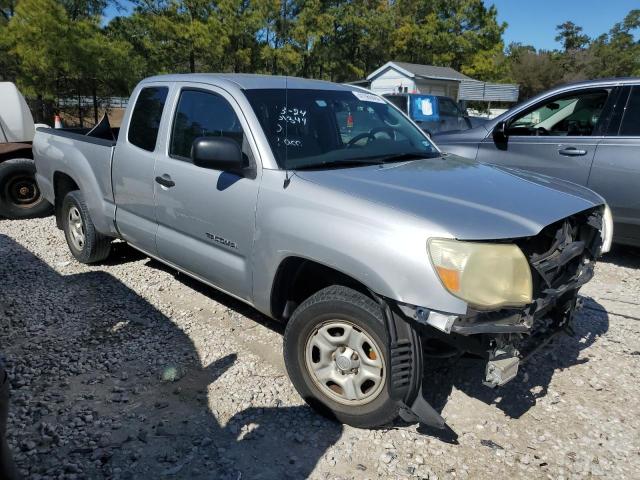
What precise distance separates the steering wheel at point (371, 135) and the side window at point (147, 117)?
1516 millimetres

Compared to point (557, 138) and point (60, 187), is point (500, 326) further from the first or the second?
point (60, 187)

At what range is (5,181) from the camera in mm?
6871

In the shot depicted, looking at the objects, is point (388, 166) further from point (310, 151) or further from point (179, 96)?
point (179, 96)

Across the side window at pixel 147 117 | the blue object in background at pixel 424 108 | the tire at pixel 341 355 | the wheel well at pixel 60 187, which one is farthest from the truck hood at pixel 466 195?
the blue object in background at pixel 424 108

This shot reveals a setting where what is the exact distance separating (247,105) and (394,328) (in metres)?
1.72

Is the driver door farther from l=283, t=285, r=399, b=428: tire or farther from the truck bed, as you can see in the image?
the truck bed

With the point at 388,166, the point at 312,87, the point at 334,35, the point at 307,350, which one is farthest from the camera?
the point at 334,35

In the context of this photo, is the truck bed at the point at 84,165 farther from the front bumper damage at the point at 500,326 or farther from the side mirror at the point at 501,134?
the side mirror at the point at 501,134

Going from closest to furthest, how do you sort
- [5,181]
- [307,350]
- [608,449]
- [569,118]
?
[608,449] → [307,350] → [569,118] → [5,181]

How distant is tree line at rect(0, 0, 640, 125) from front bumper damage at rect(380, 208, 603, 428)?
12.8m

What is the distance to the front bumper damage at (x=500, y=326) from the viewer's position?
231 cm

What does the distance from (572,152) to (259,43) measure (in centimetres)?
2563

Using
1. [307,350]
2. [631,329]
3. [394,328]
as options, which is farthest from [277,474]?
[631,329]

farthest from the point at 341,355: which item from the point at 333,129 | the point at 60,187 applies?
the point at 60,187
